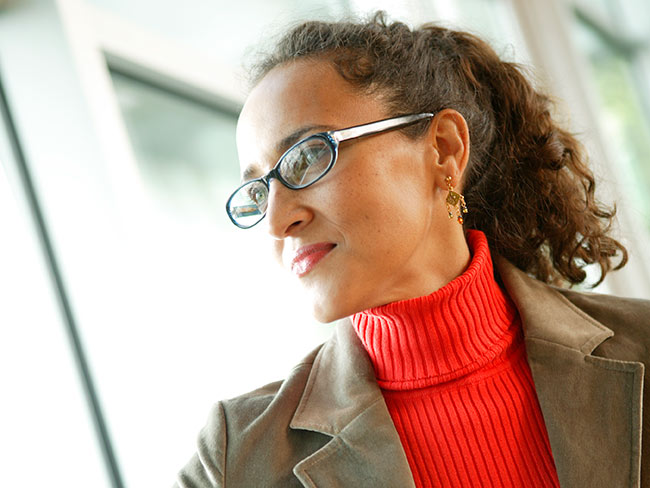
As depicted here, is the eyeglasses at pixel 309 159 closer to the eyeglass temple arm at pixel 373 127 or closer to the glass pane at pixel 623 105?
the eyeglass temple arm at pixel 373 127

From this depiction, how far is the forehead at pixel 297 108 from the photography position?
144 centimetres

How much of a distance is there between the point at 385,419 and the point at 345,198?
0.44m

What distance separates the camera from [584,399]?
4.76 ft

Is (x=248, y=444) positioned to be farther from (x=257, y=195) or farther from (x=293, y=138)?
(x=293, y=138)

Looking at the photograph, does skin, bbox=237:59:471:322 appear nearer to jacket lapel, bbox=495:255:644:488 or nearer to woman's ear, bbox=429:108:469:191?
woman's ear, bbox=429:108:469:191

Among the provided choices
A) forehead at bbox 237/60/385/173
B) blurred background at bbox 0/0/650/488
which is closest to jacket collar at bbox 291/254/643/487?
forehead at bbox 237/60/385/173

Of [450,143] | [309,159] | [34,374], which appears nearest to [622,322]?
[450,143]

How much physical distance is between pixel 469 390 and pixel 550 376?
0.54 feet

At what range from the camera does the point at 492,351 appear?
1.54 meters

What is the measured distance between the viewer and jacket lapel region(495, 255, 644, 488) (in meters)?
1.38

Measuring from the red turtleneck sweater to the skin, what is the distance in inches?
2.9

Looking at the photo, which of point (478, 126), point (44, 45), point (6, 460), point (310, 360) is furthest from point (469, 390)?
point (44, 45)

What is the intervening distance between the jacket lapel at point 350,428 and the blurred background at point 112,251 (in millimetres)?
588

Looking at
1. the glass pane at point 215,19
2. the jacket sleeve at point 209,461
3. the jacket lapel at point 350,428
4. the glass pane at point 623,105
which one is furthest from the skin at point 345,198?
the glass pane at point 623,105
